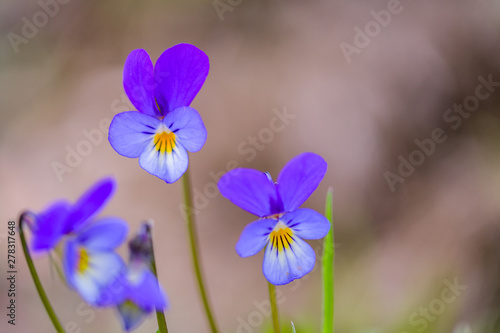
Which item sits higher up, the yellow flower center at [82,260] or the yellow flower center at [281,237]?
the yellow flower center at [281,237]

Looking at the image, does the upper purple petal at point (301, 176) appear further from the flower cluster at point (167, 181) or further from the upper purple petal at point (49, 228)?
the upper purple petal at point (49, 228)

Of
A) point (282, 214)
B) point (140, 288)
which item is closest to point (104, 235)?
point (140, 288)

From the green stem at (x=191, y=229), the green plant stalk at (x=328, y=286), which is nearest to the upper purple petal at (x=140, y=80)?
the green stem at (x=191, y=229)

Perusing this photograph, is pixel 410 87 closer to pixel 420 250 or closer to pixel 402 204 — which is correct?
pixel 402 204

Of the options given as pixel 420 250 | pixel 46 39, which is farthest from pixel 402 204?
pixel 46 39

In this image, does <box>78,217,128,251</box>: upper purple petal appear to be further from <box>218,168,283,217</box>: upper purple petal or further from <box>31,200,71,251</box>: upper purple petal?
<box>218,168,283,217</box>: upper purple petal
